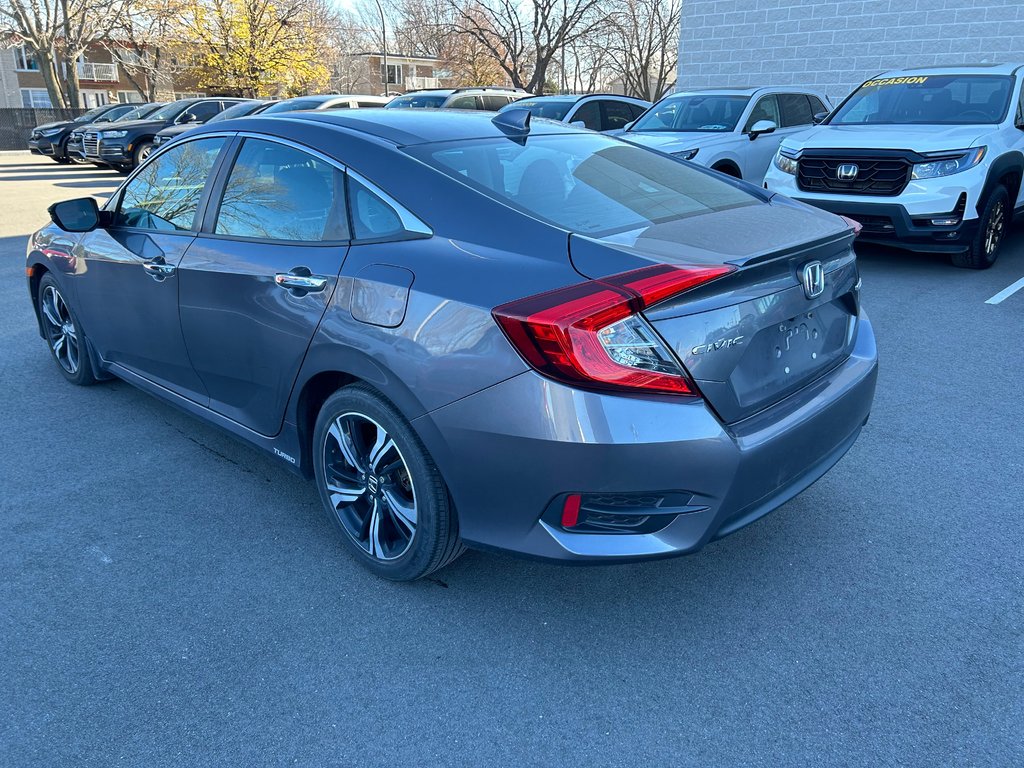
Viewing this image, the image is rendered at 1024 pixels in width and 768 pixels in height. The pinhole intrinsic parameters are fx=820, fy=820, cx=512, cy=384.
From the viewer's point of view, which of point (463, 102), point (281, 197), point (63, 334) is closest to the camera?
point (281, 197)

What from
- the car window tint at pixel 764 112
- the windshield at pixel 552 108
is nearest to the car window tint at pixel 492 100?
the windshield at pixel 552 108

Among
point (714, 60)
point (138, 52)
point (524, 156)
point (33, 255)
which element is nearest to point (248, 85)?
point (138, 52)

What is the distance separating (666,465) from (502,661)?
854 mm

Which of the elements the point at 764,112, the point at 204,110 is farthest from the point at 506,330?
the point at 204,110

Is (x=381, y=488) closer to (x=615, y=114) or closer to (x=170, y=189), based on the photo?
(x=170, y=189)

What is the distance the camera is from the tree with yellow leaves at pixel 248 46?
115 ft

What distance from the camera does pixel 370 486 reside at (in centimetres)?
293

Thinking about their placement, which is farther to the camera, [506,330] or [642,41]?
[642,41]

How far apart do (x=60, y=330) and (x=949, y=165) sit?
709cm

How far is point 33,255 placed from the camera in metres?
5.00

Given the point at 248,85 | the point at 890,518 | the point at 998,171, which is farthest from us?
the point at 248,85

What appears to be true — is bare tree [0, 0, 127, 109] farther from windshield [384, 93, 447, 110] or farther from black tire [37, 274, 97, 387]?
black tire [37, 274, 97, 387]

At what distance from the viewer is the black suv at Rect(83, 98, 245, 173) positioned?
18.5m

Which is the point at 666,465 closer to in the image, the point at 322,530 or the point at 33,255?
the point at 322,530
